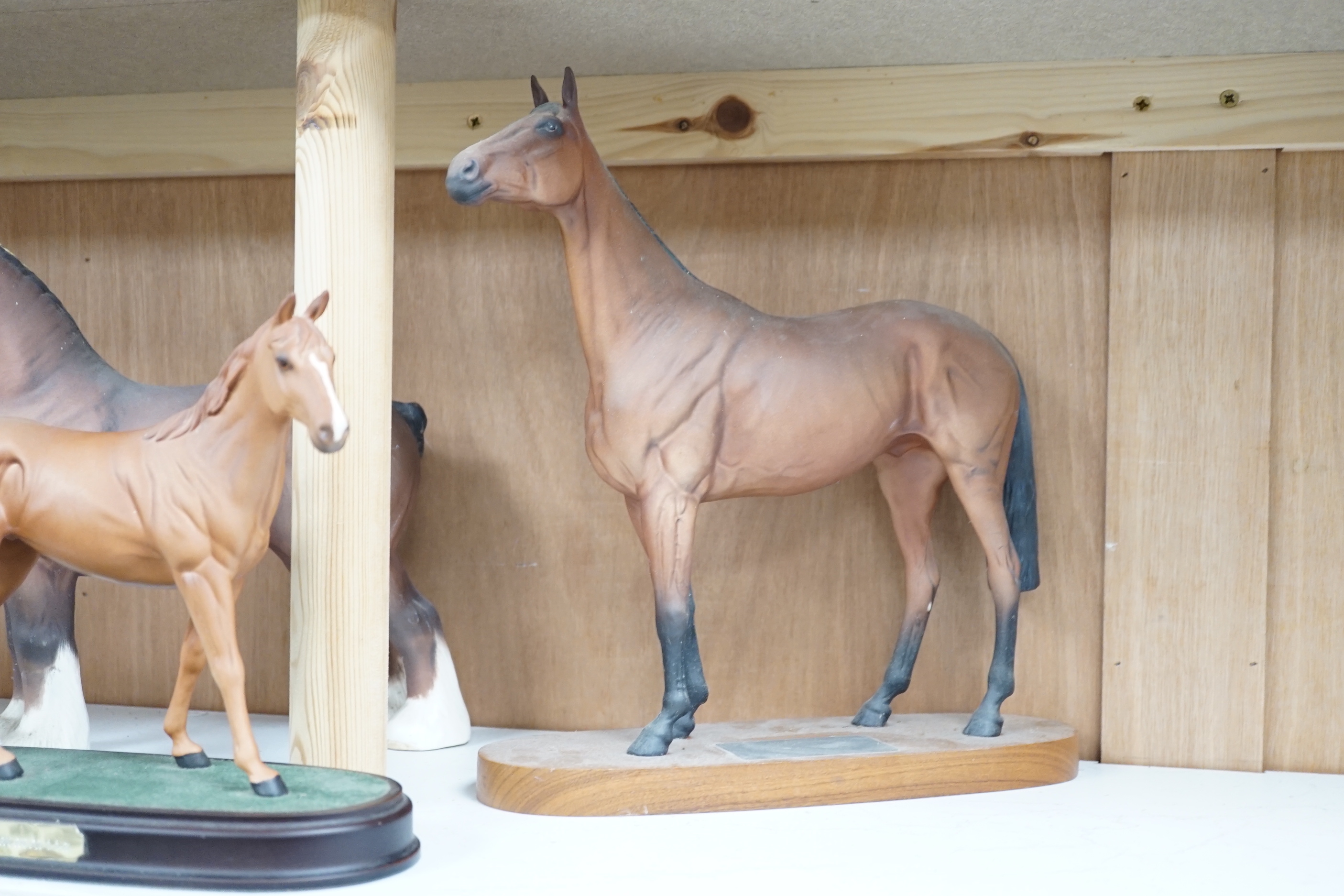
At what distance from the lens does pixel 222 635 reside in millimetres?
1158

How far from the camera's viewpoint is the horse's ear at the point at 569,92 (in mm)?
1431

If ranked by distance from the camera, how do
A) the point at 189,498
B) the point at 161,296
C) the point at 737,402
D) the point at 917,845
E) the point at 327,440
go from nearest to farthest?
the point at 327,440 → the point at 189,498 → the point at 917,845 → the point at 737,402 → the point at 161,296

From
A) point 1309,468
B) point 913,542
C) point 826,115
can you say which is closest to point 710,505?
Result: point 913,542

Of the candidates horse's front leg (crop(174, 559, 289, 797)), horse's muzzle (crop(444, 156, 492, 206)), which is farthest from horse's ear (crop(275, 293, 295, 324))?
horse's muzzle (crop(444, 156, 492, 206))

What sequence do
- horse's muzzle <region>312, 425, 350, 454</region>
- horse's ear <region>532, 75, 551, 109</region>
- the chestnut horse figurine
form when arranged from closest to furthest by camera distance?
horse's muzzle <region>312, 425, 350, 454</region>, the chestnut horse figurine, horse's ear <region>532, 75, 551, 109</region>

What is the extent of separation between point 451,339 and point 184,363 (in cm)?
38

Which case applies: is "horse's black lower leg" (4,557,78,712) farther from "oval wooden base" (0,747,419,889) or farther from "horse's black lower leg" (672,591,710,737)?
"horse's black lower leg" (672,591,710,737)

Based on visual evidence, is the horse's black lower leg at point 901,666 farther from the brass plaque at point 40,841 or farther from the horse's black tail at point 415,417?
the brass plaque at point 40,841

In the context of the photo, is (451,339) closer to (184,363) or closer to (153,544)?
(184,363)

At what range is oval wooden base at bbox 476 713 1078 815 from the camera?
1.36m

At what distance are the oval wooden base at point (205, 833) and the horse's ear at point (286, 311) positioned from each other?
0.40 metres

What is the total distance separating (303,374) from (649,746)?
0.57 meters

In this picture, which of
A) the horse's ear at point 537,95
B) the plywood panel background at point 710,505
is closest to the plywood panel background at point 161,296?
the plywood panel background at point 710,505

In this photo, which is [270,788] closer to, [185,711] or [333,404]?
[185,711]
